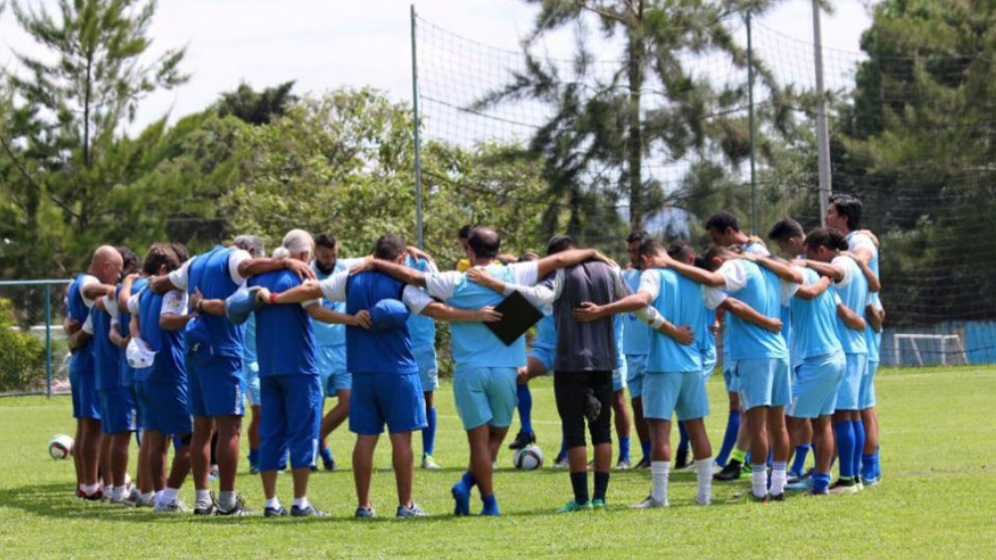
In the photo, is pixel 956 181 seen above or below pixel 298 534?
above

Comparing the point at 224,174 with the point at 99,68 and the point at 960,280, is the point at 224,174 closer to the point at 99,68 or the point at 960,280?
the point at 99,68

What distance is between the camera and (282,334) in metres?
10.7

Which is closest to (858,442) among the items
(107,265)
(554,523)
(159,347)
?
(554,523)

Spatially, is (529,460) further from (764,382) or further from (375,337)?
(375,337)

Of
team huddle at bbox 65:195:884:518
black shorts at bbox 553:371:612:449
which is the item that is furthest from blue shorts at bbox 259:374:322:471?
black shorts at bbox 553:371:612:449

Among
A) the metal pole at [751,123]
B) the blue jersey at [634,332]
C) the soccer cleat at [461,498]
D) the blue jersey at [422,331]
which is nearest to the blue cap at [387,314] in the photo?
the soccer cleat at [461,498]

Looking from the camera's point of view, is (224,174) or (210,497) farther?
(224,174)

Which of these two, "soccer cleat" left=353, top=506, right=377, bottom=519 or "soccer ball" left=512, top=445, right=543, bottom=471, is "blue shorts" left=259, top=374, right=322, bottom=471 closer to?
"soccer cleat" left=353, top=506, right=377, bottom=519

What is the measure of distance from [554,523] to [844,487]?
2.63 m

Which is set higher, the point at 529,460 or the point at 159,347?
the point at 159,347

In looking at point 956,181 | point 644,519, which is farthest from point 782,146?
point 644,519

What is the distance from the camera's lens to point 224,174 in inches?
1655

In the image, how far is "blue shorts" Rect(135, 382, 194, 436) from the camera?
11492mm

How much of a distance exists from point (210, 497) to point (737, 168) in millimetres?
18882
